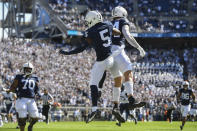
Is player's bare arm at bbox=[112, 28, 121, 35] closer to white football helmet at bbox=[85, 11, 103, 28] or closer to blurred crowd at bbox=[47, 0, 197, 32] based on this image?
white football helmet at bbox=[85, 11, 103, 28]

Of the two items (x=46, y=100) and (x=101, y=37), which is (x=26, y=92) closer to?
(x=101, y=37)

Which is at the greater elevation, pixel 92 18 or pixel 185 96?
pixel 92 18

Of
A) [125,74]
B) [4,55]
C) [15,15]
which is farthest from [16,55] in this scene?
[125,74]

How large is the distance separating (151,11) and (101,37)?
42.5 m

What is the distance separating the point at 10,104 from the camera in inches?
1178

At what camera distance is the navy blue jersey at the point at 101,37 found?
1307 centimetres

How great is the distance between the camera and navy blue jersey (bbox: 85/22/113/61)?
13070mm

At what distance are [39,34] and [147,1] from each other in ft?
41.7

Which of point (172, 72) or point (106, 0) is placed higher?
point (106, 0)

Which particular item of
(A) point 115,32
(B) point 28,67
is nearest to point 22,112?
(B) point 28,67

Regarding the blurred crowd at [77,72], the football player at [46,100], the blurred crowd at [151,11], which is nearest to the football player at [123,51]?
the football player at [46,100]

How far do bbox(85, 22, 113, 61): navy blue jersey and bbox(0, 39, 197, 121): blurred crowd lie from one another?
25210 mm

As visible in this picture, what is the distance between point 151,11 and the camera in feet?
180

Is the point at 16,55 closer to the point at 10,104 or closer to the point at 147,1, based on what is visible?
the point at 10,104
